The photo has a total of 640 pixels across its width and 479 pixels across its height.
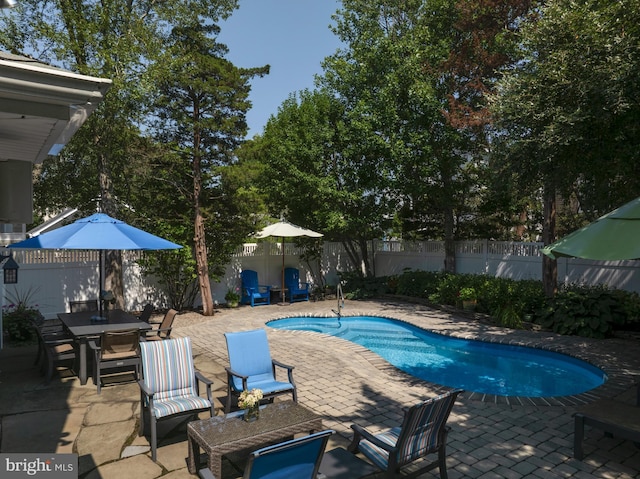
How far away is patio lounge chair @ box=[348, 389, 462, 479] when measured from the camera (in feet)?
11.6

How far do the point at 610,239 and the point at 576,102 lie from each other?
466 cm

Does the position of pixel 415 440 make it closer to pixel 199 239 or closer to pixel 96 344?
pixel 96 344

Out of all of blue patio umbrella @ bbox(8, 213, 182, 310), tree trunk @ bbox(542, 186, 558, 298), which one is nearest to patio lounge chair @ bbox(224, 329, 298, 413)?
blue patio umbrella @ bbox(8, 213, 182, 310)

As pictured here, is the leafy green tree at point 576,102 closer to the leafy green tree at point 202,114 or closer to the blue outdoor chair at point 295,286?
the leafy green tree at point 202,114

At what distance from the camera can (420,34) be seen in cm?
1473

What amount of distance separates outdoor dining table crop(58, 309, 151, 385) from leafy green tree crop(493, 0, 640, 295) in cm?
807

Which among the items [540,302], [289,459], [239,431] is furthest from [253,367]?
[540,302]

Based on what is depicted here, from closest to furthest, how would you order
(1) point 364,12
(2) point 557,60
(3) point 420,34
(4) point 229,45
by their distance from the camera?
(2) point 557,60 < (4) point 229,45 < (3) point 420,34 < (1) point 364,12

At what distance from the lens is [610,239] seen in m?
4.46

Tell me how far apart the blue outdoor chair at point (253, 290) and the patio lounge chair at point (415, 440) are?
1109cm

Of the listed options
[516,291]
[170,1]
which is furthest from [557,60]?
[170,1]

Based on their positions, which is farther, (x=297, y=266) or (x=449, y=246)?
(x=297, y=266)

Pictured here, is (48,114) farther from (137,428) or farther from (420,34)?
(420,34)

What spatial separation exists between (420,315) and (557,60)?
745cm
